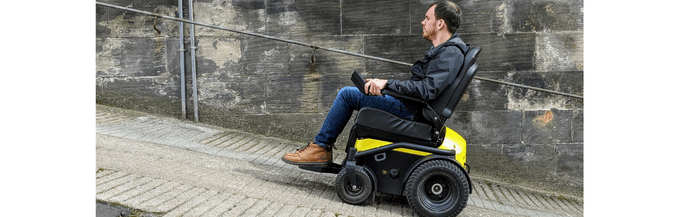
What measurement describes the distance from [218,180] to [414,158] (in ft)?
4.77

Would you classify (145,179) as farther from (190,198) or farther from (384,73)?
(384,73)

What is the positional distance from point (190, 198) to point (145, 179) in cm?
45

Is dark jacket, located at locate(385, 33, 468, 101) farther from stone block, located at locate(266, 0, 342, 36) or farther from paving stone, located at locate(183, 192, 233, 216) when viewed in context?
stone block, located at locate(266, 0, 342, 36)

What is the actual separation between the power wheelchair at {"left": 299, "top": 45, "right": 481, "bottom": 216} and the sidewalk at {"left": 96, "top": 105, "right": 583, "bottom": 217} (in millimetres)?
187

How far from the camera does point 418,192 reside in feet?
9.32

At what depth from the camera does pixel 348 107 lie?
10.2 ft

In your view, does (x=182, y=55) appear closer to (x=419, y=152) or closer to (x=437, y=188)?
(x=419, y=152)

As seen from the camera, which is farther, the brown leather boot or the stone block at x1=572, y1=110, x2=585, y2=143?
the stone block at x1=572, y1=110, x2=585, y2=143

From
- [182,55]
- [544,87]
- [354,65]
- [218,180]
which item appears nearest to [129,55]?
[182,55]

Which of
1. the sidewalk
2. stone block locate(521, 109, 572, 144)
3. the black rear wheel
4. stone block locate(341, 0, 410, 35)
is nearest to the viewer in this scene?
the sidewalk

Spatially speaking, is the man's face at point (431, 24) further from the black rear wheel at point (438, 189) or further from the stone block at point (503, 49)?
the stone block at point (503, 49)

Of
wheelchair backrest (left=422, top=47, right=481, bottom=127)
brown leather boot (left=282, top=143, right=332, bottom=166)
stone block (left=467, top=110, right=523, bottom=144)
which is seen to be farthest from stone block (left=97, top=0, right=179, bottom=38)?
stone block (left=467, top=110, right=523, bottom=144)

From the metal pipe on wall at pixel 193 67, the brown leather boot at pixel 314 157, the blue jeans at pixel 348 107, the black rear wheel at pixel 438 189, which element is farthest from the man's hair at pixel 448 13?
the metal pipe on wall at pixel 193 67

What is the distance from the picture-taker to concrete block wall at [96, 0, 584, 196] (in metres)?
5.22
